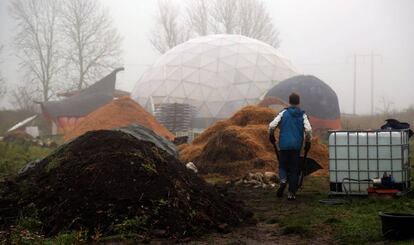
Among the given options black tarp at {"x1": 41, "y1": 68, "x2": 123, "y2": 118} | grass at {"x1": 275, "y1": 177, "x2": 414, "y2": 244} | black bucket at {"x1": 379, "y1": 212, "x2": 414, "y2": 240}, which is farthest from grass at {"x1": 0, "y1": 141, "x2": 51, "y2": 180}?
black tarp at {"x1": 41, "y1": 68, "x2": 123, "y2": 118}

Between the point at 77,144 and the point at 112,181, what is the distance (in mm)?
1776

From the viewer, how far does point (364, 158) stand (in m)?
7.64


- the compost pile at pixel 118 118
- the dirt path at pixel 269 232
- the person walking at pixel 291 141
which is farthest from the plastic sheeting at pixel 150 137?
the compost pile at pixel 118 118

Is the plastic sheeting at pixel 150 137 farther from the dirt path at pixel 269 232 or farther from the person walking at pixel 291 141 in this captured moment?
the dirt path at pixel 269 232

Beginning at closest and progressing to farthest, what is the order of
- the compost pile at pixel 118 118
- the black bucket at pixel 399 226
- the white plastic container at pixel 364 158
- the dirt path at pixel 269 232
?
the black bucket at pixel 399 226 < the dirt path at pixel 269 232 < the white plastic container at pixel 364 158 < the compost pile at pixel 118 118

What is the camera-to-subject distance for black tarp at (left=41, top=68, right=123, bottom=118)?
35.3 metres

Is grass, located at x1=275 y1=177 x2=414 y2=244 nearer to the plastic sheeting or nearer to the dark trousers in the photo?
the dark trousers

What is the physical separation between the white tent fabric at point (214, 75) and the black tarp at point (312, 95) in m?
4.46

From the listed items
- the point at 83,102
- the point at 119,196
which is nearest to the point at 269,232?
the point at 119,196

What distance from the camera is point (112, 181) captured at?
555cm

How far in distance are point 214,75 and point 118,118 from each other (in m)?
12.2

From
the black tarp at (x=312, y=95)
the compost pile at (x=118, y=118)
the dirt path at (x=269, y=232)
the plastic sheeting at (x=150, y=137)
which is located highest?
the black tarp at (x=312, y=95)

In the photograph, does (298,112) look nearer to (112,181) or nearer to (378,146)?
(378,146)

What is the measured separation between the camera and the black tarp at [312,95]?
23.6 meters
